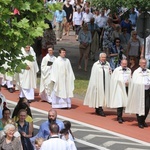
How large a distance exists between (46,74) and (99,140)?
4918 millimetres

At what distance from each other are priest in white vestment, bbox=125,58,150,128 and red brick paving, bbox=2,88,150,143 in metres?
0.42

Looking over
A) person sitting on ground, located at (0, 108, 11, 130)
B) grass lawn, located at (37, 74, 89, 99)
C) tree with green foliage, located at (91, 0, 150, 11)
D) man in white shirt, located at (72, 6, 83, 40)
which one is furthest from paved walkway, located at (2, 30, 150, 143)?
man in white shirt, located at (72, 6, 83, 40)

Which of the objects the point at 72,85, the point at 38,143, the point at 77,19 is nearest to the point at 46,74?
the point at 72,85

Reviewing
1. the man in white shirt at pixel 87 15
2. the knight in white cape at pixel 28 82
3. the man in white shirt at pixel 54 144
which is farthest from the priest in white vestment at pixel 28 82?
the man in white shirt at pixel 87 15

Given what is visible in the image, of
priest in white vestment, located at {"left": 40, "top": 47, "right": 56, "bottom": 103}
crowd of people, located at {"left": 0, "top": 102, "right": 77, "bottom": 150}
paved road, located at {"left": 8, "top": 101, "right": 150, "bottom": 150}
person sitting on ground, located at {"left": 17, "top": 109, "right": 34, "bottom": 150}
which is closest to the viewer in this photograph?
crowd of people, located at {"left": 0, "top": 102, "right": 77, "bottom": 150}

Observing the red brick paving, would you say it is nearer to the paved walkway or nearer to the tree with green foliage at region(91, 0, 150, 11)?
the paved walkway

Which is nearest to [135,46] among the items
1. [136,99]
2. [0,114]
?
[136,99]

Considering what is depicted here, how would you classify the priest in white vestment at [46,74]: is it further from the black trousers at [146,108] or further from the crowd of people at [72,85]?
the black trousers at [146,108]

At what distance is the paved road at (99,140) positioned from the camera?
18.5m

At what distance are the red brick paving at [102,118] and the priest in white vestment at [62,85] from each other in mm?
261

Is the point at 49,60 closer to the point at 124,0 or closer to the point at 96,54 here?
the point at 124,0

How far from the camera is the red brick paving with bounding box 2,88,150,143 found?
20161mm

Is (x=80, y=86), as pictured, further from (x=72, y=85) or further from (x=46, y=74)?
(x=72, y=85)

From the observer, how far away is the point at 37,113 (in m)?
22.2
